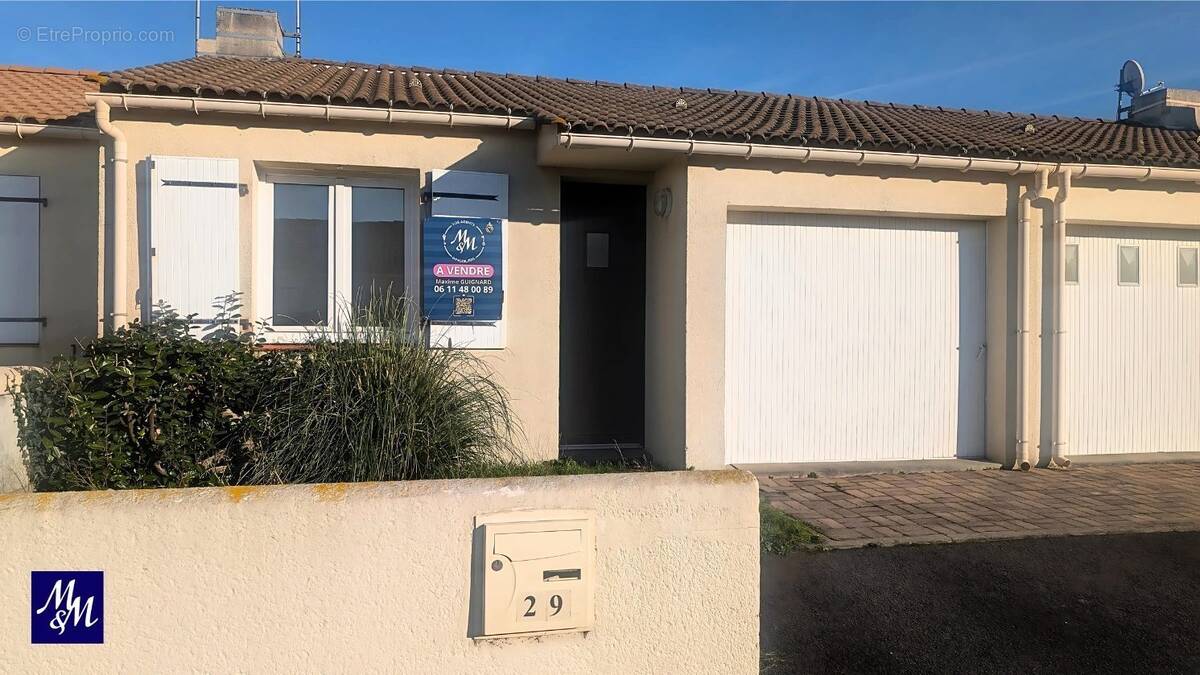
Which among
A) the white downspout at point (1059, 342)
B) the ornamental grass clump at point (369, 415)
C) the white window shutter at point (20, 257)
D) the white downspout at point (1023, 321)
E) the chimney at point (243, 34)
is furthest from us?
the chimney at point (243, 34)

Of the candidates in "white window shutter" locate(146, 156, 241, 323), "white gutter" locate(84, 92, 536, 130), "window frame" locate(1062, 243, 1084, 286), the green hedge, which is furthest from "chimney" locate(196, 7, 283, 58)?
"window frame" locate(1062, 243, 1084, 286)

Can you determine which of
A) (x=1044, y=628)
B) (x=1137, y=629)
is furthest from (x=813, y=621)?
(x=1137, y=629)

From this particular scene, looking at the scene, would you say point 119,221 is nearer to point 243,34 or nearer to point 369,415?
point 369,415

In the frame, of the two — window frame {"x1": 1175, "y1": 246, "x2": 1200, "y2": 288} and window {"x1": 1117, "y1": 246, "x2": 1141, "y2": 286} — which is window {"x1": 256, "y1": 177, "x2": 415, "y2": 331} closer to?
window {"x1": 1117, "y1": 246, "x2": 1141, "y2": 286}

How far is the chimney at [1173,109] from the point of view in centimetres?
978

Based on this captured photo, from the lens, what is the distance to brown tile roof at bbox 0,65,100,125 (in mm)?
6715

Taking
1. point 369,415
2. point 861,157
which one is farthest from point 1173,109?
point 369,415

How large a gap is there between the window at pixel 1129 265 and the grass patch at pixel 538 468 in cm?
495

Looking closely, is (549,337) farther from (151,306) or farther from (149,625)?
(149,625)

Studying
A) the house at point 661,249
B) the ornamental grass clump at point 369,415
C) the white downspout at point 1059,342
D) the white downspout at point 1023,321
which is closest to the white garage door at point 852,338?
the house at point 661,249

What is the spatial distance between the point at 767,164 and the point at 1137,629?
13.3 feet

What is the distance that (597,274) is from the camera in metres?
7.53

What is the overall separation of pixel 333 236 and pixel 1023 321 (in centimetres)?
592

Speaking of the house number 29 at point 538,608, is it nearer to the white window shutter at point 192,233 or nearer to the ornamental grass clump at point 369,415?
the ornamental grass clump at point 369,415
